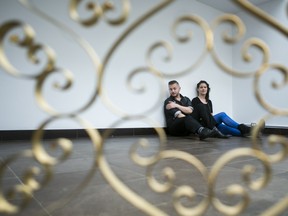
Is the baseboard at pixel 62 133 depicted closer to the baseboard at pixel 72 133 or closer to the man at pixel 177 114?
the baseboard at pixel 72 133

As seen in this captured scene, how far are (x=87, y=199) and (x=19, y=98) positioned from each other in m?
2.22

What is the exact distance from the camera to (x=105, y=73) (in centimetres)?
277

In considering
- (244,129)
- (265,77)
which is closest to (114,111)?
(244,129)

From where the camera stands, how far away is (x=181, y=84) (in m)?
3.99

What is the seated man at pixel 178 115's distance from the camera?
3162 millimetres

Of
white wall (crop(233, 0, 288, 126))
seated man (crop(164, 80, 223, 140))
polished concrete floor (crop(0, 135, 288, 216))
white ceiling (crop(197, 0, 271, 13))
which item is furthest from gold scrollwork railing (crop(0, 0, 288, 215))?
white ceiling (crop(197, 0, 271, 13))

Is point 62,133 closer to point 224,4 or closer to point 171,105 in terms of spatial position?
point 171,105

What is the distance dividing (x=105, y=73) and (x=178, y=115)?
3.68 feet

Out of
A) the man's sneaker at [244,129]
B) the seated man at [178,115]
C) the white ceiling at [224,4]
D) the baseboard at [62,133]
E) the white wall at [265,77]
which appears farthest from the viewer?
the white ceiling at [224,4]

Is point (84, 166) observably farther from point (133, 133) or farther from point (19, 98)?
point (133, 133)

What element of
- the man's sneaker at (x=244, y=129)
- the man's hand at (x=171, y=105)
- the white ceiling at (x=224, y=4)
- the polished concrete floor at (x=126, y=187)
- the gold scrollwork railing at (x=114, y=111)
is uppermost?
the white ceiling at (x=224, y=4)

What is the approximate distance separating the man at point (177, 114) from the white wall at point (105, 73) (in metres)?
0.15

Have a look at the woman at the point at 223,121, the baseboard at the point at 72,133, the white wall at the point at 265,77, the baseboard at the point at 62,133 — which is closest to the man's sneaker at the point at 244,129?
the woman at the point at 223,121

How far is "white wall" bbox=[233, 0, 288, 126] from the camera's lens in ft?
12.5
